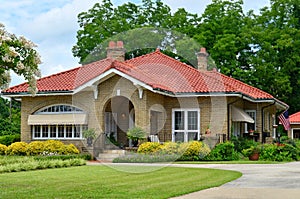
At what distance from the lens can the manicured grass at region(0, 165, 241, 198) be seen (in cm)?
1321

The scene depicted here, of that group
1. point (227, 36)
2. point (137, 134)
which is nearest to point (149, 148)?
point (137, 134)

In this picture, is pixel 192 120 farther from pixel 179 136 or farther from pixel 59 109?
pixel 59 109

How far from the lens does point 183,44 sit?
47906mm

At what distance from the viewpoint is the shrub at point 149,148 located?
27.6m

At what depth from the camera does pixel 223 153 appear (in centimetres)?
2822

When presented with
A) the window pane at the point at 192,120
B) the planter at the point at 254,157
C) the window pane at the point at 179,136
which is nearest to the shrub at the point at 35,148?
the window pane at the point at 179,136

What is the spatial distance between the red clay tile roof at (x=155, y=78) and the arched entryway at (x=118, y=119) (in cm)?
202

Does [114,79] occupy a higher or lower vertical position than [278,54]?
lower

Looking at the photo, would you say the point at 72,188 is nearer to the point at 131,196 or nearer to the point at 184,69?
the point at 131,196

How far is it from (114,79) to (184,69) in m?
6.16

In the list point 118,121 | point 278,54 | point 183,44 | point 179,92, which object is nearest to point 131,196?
point 179,92

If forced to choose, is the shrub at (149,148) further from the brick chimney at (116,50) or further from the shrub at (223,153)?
the brick chimney at (116,50)

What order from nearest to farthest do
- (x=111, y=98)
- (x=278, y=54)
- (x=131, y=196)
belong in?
(x=131, y=196)
(x=111, y=98)
(x=278, y=54)

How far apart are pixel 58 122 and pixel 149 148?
6.18 meters
